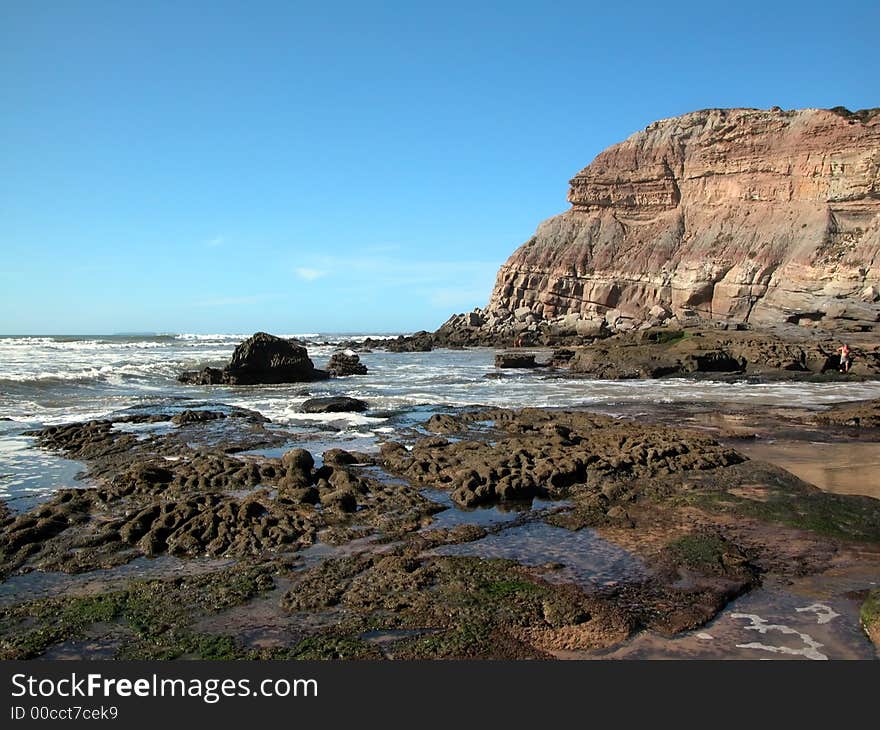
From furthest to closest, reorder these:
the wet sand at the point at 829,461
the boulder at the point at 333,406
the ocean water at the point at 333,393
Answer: the boulder at the point at 333,406 < the ocean water at the point at 333,393 < the wet sand at the point at 829,461

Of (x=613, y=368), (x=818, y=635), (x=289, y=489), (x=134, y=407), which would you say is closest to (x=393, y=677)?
(x=818, y=635)

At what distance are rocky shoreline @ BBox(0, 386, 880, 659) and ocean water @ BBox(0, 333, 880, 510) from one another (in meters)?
1.20

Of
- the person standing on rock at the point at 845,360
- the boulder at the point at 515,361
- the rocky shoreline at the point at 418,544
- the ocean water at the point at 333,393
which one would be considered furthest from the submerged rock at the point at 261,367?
the person standing on rock at the point at 845,360

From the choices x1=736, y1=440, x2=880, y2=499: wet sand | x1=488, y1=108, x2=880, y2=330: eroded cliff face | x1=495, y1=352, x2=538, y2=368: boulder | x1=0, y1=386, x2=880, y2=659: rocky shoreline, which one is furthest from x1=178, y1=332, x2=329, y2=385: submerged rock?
x1=488, y1=108, x2=880, y2=330: eroded cliff face

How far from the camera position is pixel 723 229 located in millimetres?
49406

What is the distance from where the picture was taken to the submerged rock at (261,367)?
78.3 feet

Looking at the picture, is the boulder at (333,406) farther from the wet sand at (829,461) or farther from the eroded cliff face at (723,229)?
the eroded cliff face at (723,229)

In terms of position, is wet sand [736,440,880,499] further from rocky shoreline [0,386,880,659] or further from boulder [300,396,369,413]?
boulder [300,396,369,413]

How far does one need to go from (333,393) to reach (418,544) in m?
14.7

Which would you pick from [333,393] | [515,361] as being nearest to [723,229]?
[515,361]

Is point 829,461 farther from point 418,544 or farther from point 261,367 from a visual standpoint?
point 261,367

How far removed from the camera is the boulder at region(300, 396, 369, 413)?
15.5m

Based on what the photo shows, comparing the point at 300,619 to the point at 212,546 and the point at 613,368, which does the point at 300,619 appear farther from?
the point at 613,368

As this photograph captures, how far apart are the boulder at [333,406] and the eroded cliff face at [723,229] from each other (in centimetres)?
2814
